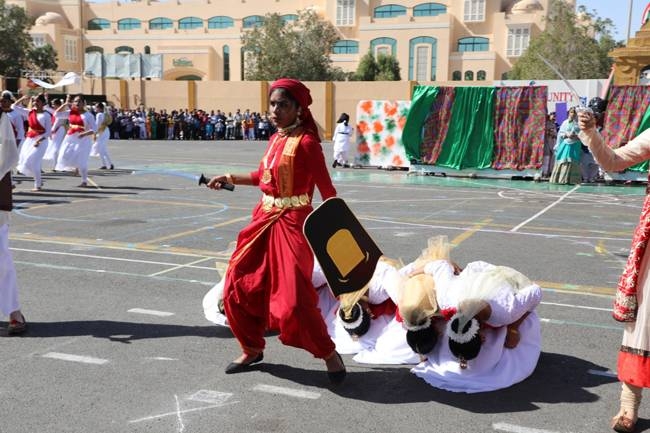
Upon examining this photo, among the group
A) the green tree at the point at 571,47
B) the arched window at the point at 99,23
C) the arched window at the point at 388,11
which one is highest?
the arched window at the point at 388,11

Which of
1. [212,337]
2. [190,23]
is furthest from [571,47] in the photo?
[190,23]

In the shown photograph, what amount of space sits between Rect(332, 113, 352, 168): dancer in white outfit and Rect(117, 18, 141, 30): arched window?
78.4m

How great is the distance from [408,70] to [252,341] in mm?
78912

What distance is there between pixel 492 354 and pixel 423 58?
257 feet

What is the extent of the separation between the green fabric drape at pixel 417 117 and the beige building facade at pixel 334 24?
200ft

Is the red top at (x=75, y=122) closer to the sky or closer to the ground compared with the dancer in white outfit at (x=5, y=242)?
closer to the sky

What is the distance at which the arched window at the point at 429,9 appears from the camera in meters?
83.2

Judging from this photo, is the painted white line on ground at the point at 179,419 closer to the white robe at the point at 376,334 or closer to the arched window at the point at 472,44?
the white robe at the point at 376,334

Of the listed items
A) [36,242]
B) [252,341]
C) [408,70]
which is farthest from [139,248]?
[408,70]

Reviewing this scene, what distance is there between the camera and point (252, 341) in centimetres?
464

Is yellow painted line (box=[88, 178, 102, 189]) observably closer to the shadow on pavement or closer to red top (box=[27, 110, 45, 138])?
red top (box=[27, 110, 45, 138])

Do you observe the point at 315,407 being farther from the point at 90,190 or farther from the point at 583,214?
the point at 90,190

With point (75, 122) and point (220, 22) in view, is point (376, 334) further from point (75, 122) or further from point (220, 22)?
point (220, 22)

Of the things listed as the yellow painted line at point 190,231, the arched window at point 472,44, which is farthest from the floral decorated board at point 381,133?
the arched window at point 472,44
